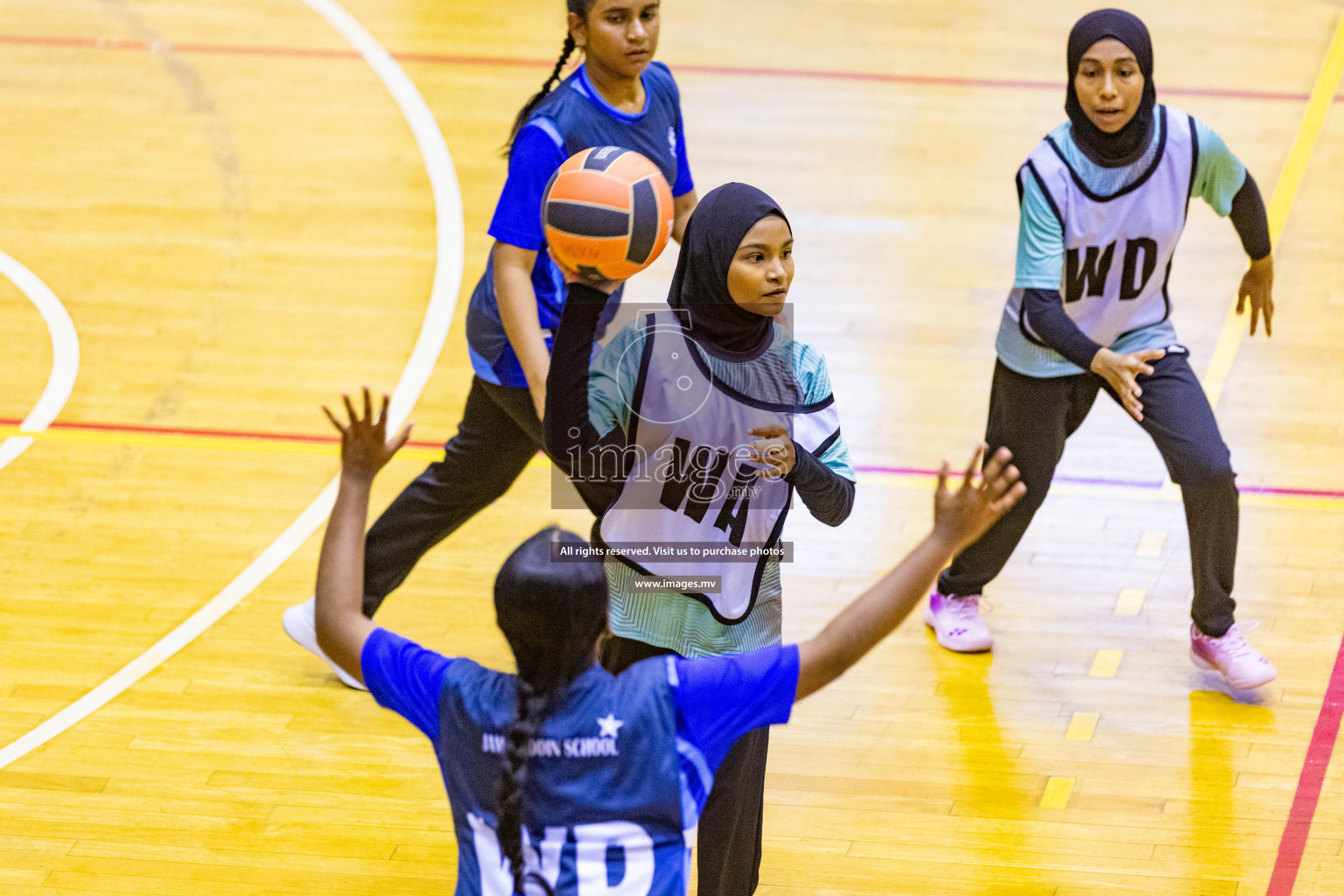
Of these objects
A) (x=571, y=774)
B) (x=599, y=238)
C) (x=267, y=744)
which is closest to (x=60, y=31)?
(x=267, y=744)

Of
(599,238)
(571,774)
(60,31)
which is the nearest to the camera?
(571,774)

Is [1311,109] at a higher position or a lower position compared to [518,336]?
higher

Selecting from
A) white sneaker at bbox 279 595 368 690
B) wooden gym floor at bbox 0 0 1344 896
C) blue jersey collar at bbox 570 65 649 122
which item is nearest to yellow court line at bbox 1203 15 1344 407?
wooden gym floor at bbox 0 0 1344 896

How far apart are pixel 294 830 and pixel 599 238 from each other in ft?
5.61

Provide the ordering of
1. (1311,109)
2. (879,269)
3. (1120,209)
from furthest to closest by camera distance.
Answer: (1311,109) < (879,269) < (1120,209)

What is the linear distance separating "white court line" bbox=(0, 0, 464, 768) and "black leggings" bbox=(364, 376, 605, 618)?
0.70m

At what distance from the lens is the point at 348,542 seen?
220cm

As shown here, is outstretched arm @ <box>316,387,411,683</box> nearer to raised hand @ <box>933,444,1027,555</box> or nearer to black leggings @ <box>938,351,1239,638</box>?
raised hand @ <box>933,444,1027,555</box>

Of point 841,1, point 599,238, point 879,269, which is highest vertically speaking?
point 841,1

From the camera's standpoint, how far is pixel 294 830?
3.55 metres

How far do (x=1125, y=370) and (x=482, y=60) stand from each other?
6.03 m

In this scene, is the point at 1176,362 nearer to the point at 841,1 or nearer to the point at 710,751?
the point at 710,751

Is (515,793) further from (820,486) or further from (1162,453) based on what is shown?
(1162,453)

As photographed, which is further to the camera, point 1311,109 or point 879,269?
point 1311,109
